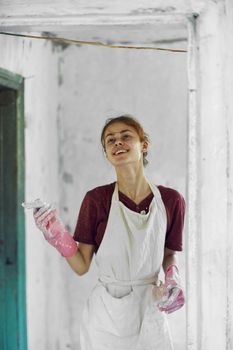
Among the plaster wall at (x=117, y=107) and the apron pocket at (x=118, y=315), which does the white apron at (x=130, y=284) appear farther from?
the plaster wall at (x=117, y=107)

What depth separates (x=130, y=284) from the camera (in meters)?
1.30

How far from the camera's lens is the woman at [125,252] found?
1.29 m

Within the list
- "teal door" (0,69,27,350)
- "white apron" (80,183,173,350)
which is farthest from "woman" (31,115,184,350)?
"teal door" (0,69,27,350)

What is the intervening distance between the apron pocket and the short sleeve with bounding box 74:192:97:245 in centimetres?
14

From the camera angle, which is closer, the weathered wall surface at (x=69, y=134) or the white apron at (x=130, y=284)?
the white apron at (x=130, y=284)

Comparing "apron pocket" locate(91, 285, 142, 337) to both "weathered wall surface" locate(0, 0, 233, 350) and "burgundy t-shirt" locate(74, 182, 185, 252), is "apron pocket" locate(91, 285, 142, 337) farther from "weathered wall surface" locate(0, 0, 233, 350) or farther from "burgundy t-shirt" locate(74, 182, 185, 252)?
"weathered wall surface" locate(0, 0, 233, 350)

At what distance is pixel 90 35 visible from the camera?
1838 millimetres

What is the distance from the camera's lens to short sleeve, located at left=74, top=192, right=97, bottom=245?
51.9 inches

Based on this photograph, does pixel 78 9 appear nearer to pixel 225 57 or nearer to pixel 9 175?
pixel 225 57

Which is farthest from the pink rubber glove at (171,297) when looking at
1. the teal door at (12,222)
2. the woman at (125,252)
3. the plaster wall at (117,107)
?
the plaster wall at (117,107)

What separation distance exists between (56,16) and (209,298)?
22.8 inches

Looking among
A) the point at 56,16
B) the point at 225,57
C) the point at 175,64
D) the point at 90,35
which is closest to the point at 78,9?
the point at 56,16

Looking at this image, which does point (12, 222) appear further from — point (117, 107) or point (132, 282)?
point (117, 107)

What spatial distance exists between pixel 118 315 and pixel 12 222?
0.51 m
